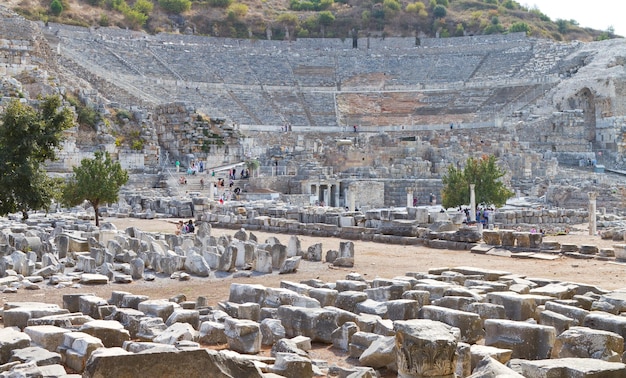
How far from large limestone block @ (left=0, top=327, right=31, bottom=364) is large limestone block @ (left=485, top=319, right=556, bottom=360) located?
4.81 m

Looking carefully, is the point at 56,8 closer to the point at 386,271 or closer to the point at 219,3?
the point at 219,3

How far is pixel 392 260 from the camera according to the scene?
1611 cm

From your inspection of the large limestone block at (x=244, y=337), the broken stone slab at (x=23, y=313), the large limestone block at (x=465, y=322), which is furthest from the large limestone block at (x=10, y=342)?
the large limestone block at (x=465, y=322)

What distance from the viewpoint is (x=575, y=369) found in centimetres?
632

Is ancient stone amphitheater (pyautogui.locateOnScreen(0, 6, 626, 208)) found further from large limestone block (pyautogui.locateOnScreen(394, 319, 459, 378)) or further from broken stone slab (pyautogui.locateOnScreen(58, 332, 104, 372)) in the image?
broken stone slab (pyautogui.locateOnScreen(58, 332, 104, 372))

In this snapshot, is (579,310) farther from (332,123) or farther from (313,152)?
(332,123)

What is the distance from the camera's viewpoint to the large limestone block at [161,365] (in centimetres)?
559

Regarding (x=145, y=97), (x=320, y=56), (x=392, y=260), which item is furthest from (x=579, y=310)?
(x=320, y=56)

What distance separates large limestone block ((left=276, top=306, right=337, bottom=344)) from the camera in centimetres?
932

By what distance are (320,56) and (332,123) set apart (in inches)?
647

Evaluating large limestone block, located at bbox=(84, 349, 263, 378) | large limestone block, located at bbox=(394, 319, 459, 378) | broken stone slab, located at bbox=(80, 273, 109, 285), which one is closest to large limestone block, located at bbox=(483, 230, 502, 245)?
broken stone slab, located at bbox=(80, 273, 109, 285)

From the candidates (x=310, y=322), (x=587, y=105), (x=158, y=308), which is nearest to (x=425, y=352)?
(x=310, y=322)

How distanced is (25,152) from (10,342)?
8583 mm

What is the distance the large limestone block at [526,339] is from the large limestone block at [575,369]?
1.28 meters
